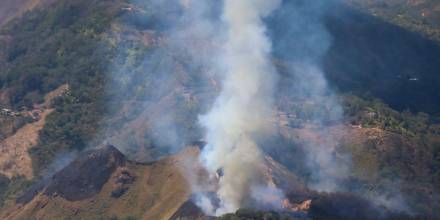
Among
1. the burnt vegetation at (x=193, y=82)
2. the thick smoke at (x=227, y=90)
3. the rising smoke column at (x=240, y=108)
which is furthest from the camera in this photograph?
the burnt vegetation at (x=193, y=82)

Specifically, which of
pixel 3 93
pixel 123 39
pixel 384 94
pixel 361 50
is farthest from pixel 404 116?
pixel 3 93

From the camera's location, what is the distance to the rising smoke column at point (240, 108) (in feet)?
297

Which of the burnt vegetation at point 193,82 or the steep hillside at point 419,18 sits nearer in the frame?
the burnt vegetation at point 193,82

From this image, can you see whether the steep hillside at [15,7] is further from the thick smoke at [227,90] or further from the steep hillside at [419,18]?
the steep hillside at [419,18]

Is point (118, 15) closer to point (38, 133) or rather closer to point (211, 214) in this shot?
point (38, 133)

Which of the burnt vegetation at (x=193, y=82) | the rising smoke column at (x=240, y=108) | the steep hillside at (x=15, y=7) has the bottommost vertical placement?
the steep hillside at (x=15, y=7)

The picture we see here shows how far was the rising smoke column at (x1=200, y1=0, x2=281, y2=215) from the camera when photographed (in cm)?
9062

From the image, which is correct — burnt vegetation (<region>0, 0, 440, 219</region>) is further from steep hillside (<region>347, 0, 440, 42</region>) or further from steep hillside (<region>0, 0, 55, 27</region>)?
steep hillside (<region>0, 0, 55, 27</region>)

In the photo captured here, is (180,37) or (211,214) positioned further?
(180,37)

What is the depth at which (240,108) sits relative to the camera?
340 feet

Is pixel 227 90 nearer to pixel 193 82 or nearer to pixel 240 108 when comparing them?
pixel 240 108

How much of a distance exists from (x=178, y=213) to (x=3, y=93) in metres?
75.5

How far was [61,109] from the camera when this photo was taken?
137 meters

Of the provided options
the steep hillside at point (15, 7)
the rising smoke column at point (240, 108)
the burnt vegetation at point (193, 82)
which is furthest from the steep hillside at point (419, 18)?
the steep hillside at point (15, 7)
